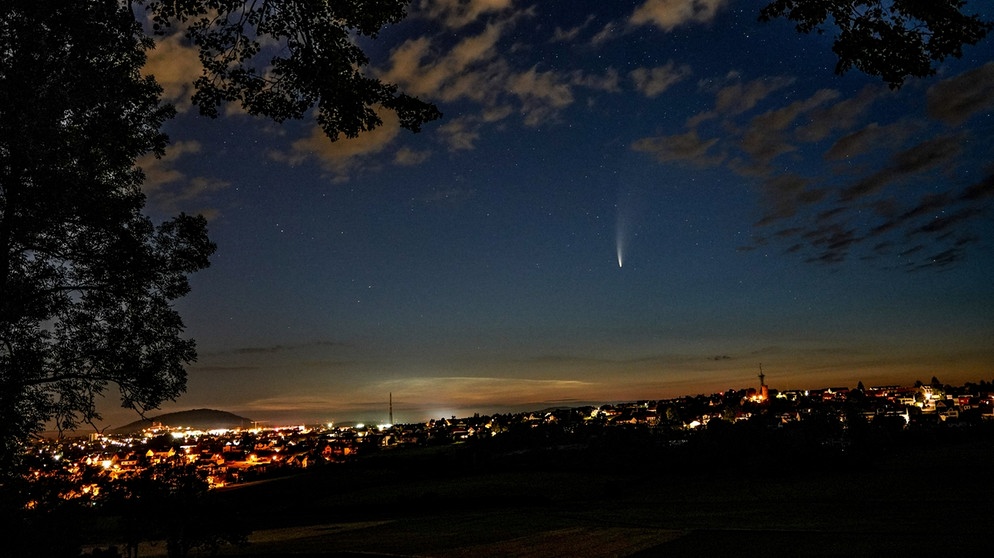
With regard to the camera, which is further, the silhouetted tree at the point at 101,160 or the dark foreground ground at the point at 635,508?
the dark foreground ground at the point at 635,508

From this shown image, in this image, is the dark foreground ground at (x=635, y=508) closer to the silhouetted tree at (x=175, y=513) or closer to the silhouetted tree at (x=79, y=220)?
the silhouetted tree at (x=175, y=513)

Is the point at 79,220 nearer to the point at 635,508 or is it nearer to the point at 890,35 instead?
the point at 890,35

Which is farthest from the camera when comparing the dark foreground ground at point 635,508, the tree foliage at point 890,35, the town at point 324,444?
the dark foreground ground at point 635,508

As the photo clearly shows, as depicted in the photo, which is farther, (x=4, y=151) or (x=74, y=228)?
Answer: (x=74, y=228)

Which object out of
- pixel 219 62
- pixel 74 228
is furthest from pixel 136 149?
pixel 219 62

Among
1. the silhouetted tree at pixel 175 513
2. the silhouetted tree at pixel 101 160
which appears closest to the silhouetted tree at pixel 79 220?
the silhouetted tree at pixel 101 160

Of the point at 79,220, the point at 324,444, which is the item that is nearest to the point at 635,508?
the point at 79,220

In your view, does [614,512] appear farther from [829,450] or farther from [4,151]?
[4,151]

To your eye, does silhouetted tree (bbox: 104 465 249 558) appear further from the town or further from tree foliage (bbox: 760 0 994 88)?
tree foliage (bbox: 760 0 994 88)
